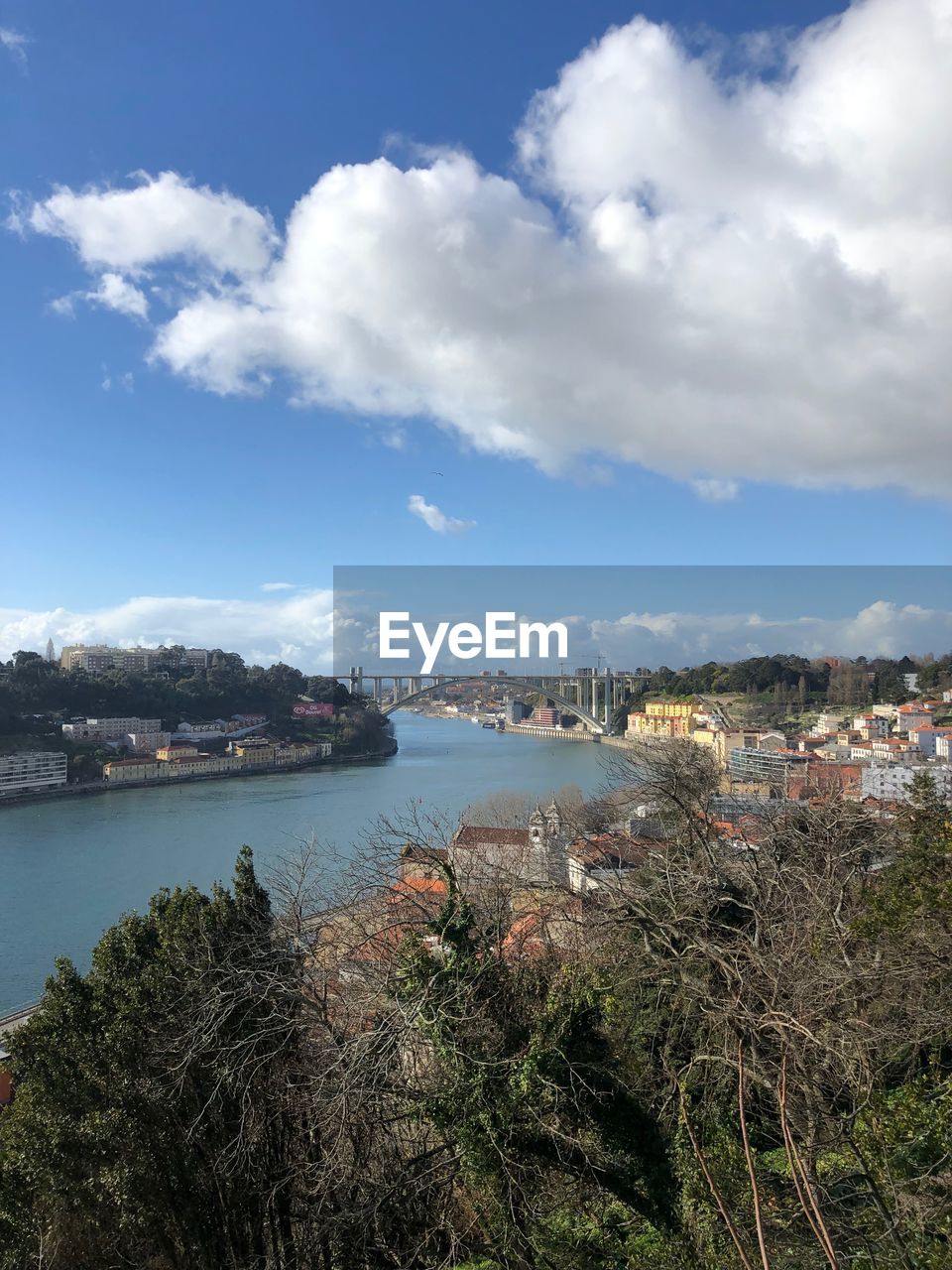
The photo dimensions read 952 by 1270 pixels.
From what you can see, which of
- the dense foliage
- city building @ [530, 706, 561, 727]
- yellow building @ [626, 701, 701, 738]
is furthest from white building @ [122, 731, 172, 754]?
city building @ [530, 706, 561, 727]

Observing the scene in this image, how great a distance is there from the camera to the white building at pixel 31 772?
1104 centimetres

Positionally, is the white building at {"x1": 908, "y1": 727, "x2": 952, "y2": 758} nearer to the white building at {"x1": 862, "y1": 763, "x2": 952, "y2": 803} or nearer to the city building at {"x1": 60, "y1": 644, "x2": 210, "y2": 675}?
the white building at {"x1": 862, "y1": 763, "x2": 952, "y2": 803}

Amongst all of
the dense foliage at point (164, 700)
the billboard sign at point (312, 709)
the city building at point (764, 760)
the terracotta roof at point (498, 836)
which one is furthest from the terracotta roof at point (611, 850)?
the billboard sign at point (312, 709)

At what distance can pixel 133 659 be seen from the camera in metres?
26.2

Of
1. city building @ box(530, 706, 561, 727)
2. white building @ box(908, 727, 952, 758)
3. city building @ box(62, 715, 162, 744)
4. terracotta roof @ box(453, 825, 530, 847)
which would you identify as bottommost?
city building @ box(530, 706, 561, 727)

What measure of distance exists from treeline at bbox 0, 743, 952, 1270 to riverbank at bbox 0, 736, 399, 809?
10.2 meters

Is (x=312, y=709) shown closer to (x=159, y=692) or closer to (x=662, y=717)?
(x=159, y=692)

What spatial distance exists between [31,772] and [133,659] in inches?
612

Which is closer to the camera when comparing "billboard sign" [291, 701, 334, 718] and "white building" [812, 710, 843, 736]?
"white building" [812, 710, 843, 736]

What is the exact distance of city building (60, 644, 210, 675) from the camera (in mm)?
23594

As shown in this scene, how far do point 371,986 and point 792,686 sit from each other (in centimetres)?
2009

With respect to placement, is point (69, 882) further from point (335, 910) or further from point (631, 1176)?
point (631, 1176)

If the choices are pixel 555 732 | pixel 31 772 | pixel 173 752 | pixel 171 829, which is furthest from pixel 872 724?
pixel 31 772

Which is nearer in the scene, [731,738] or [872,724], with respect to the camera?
[731,738]
